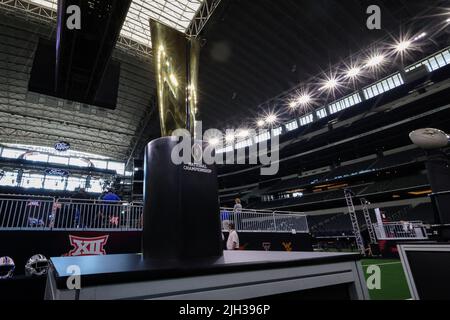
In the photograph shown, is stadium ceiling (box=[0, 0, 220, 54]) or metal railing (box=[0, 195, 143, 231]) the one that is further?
stadium ceiling (box=[0, 0, 220, 54])

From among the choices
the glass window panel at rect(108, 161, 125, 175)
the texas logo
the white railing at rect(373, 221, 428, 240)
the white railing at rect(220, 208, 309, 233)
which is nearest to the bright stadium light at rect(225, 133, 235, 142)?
the white railing at rect(220, 208, 309, 233)

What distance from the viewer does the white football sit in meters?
2.37

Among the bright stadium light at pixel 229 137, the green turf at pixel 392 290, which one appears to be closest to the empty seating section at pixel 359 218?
the green turf at pixel 392 290

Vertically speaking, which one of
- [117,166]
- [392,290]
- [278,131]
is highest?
[278,131]

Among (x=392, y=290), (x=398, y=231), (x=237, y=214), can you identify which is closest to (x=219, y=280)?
(x=392, y=290)

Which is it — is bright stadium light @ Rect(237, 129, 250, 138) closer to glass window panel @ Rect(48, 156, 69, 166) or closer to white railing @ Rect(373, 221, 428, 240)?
white railing @ Rect(373, 221, 428, 240)

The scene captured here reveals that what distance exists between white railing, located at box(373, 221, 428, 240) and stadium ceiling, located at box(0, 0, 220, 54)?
12.1 m

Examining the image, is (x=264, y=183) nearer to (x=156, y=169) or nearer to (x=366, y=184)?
(x=366, y=184)

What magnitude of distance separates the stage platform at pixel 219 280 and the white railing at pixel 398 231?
1123 cm

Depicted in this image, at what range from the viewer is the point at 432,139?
239 centimetres

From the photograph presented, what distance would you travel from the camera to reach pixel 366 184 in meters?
20.1

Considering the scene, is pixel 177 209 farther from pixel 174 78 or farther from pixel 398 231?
pixel 398 231

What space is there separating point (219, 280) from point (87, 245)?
5.78 m

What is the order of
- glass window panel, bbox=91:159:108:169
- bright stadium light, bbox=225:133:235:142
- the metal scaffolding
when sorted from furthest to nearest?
glass window panel, bbox=91:159:108:169 < bright stadium light, bbox=225:133:235:142 < the metal scaffolding
